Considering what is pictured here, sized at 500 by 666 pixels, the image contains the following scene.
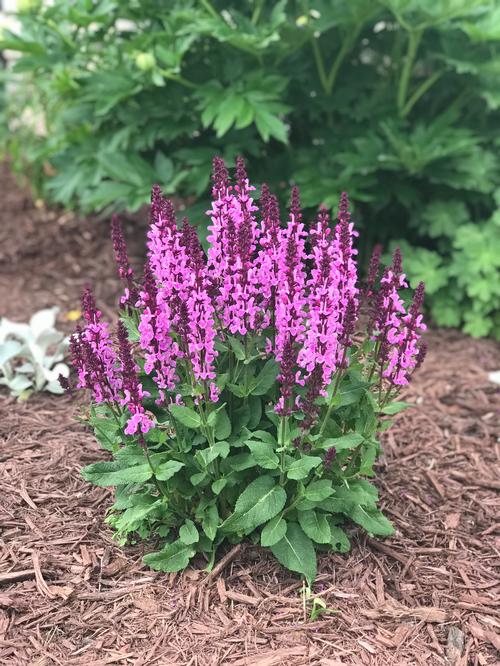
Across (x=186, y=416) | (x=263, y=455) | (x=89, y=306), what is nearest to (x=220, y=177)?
(x=89, y=306)

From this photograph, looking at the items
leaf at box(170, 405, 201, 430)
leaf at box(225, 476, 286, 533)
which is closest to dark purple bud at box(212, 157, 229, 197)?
leaf at box(170, 405, 201, 430)

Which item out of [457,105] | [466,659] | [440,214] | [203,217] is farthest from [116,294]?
[466,659]

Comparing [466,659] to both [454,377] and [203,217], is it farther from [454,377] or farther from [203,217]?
[203,217]

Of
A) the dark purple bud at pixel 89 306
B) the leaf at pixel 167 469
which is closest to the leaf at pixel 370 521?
the leaf at pixel 167 469

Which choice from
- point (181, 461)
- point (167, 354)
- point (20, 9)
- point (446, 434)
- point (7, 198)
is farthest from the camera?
point (7, 198)

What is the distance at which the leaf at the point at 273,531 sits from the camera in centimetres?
202

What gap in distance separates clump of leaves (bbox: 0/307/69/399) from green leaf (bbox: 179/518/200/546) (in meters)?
1.08

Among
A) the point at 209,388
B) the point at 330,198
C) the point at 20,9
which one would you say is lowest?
the point at 209,388

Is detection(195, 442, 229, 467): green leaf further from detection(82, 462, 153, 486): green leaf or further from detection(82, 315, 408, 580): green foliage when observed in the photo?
detection(82, 462, 153, 486): green leaf

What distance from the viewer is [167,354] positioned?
1968 mm

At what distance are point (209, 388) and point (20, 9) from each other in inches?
112

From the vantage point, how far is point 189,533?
2.12 metres

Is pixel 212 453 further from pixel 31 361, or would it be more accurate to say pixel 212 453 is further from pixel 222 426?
pixel 31 361

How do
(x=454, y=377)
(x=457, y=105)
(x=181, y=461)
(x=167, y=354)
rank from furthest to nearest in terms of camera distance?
(x=457, y=105) → (x=454, y=377) → (x=181, y=461) → (x=167, y=354)
